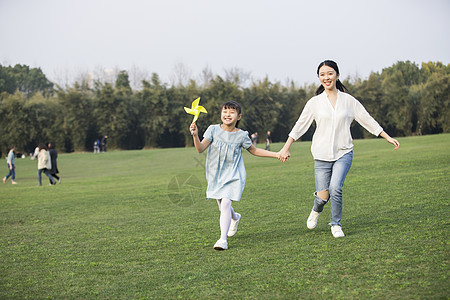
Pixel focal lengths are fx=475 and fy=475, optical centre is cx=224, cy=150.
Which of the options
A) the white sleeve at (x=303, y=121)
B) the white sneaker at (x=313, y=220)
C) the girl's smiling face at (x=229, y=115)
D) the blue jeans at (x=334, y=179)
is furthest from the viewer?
the white sneaker at (x=313, y=220)

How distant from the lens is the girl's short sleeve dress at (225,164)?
5.78m

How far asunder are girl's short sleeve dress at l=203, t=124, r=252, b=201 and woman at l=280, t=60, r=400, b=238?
669 millimetres

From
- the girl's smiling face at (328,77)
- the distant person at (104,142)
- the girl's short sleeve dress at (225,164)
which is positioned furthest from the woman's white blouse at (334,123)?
the distant person at (104,142)

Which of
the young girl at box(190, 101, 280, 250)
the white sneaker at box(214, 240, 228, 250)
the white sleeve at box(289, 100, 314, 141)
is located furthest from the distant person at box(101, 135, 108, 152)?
the white sneaker at box(214, 240, 228, 250)

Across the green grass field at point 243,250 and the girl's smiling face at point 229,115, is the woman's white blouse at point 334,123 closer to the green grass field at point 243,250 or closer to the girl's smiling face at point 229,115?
the girl's smiling face at point 229,115

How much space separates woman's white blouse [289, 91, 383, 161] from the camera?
577cm

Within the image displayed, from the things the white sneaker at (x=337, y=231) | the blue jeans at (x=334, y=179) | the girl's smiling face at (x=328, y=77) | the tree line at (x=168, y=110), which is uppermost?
the tree line at (x=168, y=110)

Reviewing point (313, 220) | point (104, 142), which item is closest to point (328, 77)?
point (313, 220)

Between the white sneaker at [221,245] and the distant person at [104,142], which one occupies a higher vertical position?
the distant person at [104,142]

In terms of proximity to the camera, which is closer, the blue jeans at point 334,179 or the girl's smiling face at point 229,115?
the blue jeans at point 334,179

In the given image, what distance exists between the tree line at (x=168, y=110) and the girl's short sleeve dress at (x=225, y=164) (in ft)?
142

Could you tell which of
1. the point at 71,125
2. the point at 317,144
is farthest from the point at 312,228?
the point at 71,125

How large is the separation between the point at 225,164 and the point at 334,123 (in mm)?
1422

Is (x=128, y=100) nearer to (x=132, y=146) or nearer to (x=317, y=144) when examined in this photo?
(x=132, y=146)
